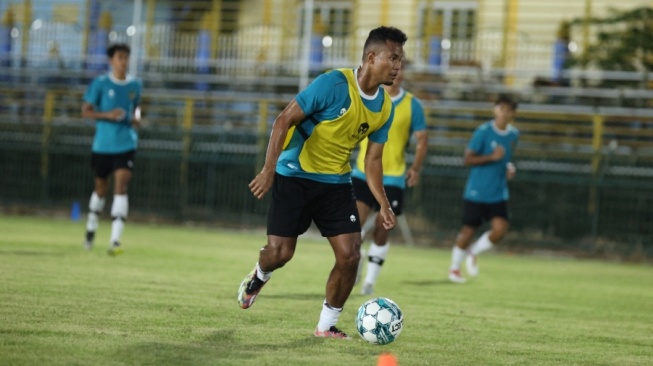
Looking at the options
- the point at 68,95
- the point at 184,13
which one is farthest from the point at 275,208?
the point at 184,13

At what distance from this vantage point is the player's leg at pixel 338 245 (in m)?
8.63

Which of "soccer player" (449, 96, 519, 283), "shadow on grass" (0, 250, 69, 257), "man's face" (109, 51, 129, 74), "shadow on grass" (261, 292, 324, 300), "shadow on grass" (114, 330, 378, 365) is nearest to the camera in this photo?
"shadow on grass" (114, 330, 378, 365)

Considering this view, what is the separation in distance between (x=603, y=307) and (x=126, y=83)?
279 inches

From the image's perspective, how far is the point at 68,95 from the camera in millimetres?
29891

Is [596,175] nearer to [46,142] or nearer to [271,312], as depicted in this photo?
[46,142]

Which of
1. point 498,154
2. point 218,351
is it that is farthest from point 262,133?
point 218,351

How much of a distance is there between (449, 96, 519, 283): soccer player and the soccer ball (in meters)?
7.50

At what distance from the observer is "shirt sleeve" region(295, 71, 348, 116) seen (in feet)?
27.6

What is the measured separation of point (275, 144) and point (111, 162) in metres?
8.03

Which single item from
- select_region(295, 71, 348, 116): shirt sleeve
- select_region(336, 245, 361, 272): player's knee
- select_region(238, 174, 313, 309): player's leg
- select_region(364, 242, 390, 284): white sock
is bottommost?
select_region(364, 242, 390, 284): white sock

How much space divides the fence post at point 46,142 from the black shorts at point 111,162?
466 inches

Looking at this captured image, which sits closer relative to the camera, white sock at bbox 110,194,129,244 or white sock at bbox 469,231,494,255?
white sock at bbox 110,194,129,244

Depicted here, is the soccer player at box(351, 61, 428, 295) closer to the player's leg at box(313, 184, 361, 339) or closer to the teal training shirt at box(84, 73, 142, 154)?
the player's leg at box(313, 184, 361, 339)

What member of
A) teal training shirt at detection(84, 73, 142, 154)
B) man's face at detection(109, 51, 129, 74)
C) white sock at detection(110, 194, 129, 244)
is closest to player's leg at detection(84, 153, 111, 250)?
teal training shirt at detection(84, 73, 142, 154)
